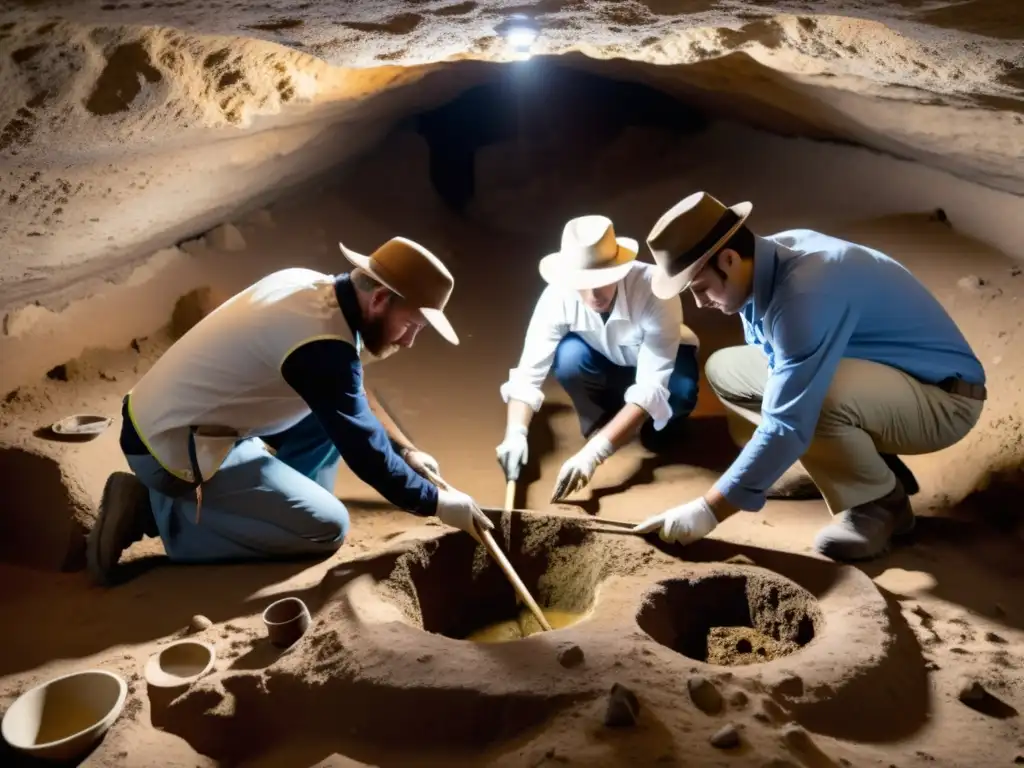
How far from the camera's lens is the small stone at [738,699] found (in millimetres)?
2082

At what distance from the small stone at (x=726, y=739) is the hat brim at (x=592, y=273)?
1.97 m

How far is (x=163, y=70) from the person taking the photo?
2627 mm

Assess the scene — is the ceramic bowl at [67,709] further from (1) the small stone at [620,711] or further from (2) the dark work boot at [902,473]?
(2) the dark work boot at [902,473]

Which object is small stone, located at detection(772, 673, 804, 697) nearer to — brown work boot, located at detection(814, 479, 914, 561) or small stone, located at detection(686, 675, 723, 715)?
small stone, located at detection(686, 675, 723, 715)

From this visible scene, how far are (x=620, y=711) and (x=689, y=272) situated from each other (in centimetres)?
145

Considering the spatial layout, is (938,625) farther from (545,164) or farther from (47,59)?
(545,164)

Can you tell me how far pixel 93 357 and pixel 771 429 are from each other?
11.6 feet

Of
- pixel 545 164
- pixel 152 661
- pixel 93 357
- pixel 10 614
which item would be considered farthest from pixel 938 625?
pixel 545 164

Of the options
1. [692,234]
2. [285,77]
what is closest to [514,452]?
[692,234]

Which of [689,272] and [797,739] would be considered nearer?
[797,739]

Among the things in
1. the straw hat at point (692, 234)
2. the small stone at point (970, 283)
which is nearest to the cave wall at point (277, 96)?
the small stone at point (970, 283)

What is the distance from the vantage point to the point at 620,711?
1998 millimetres

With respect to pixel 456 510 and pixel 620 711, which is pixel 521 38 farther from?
pixel 620 711

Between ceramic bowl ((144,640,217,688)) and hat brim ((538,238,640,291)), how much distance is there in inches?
76.9
